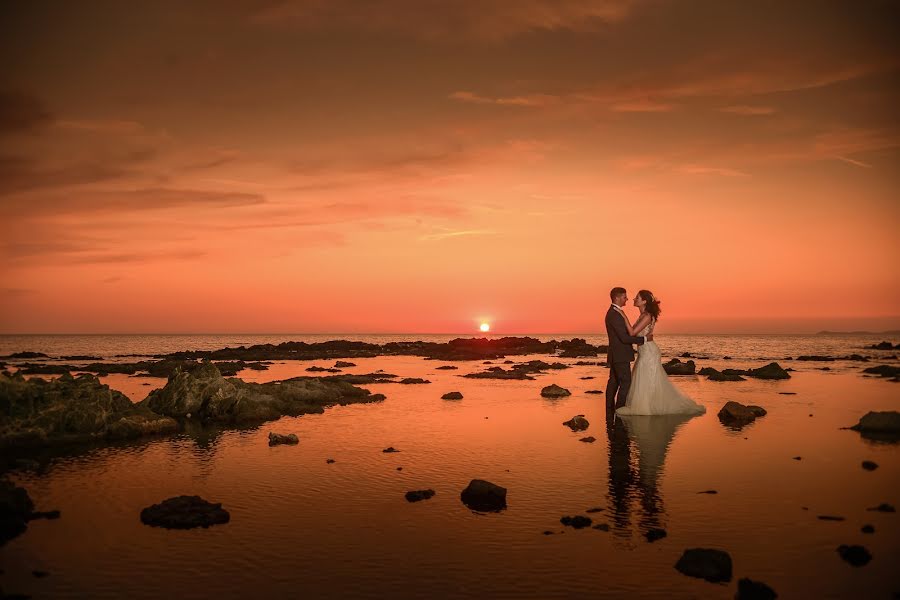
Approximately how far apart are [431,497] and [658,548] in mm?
4901

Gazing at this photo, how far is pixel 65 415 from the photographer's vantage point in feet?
67.8

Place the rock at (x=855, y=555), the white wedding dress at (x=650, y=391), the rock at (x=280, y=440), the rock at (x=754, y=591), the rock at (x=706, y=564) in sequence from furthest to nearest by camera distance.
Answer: the white wedding dress at (x=650, y=391)
the rock at (x=280, y=440)
the rock at (x=855, y=555)
the rock at (x=706, y=564)
the rock at (x=754, y=591)

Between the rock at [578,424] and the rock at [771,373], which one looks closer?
the rock at [578,424]

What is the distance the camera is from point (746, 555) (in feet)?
30.7

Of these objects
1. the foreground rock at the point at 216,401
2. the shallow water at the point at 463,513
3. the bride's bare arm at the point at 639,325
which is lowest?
the shallow water at the point at 463,513

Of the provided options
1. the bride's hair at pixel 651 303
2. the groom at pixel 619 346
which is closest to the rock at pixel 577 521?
the groom at pixel 619 346

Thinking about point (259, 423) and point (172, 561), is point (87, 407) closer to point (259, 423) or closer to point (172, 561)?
point (259, 423)

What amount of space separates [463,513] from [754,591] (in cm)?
533

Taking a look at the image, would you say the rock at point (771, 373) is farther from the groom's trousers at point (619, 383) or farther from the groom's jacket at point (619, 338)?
the groom's jacket at point (619, 338)

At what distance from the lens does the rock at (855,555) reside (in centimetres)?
898

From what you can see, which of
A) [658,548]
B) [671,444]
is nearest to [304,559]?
[658,548]

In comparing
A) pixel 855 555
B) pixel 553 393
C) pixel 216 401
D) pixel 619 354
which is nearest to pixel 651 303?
pixel 619 354

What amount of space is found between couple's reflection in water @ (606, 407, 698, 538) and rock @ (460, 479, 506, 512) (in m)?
2.15

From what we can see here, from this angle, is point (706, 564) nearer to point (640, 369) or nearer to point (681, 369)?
point (640, 369)
